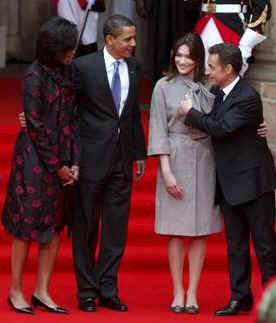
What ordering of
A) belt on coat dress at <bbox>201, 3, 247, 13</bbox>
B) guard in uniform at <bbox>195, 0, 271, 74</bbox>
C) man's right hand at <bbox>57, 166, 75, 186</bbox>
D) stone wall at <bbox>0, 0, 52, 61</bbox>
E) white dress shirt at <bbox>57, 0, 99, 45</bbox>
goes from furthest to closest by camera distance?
stone wall at <bbox>0, 0, 52, 61</bbox>, white dress shirt at <bbox>57, 0, 99, 45</bbox>, belt on coat dress at <bbox>201, 3, 247, 13</bbox>, guard in uniform at <bbox>195, 0, 271, 74</bbox>, man's right hand at <bbox>57, 166, 75, 186</bbox>

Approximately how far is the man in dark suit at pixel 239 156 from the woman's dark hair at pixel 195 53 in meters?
0.07

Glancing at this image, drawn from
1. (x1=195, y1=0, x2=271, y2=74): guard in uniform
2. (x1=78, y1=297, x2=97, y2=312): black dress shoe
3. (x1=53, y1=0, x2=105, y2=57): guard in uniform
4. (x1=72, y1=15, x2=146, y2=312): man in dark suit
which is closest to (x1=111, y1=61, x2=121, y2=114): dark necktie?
(x1=72, y1=15, x2=146, y2=312): man in dark suit

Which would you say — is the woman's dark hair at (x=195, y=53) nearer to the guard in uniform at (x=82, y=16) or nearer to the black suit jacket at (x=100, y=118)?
the black suit jacket at (x=100, y=118)

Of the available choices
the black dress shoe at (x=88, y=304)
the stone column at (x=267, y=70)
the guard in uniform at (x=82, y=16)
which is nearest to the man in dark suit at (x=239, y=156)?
the black dress shoe at (x=88, y=304)

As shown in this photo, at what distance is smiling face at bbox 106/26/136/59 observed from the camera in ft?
20.2

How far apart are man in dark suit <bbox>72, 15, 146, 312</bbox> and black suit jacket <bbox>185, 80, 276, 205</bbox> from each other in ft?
1.33

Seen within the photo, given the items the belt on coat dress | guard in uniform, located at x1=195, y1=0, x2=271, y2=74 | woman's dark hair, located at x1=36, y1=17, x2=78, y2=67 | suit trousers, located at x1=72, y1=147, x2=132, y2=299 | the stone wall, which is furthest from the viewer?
the stone wall

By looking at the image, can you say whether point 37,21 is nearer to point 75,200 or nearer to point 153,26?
point 153,26

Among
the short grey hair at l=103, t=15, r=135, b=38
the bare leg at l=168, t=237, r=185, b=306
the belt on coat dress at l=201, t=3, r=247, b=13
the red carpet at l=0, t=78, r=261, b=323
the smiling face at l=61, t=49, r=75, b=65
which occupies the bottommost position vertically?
the red carpet at l=0, t=78, r=261, b=323

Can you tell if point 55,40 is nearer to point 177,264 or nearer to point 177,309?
point 177,264

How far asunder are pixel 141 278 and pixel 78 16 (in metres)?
3.83

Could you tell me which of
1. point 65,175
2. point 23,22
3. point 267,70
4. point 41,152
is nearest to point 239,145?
point 65,175

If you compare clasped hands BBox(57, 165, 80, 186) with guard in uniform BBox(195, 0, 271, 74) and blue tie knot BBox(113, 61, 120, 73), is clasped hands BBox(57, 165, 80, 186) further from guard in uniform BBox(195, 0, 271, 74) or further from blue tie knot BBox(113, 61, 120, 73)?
guard in uniform BBox(195, 0, 271, 74)

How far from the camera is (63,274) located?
733cm
